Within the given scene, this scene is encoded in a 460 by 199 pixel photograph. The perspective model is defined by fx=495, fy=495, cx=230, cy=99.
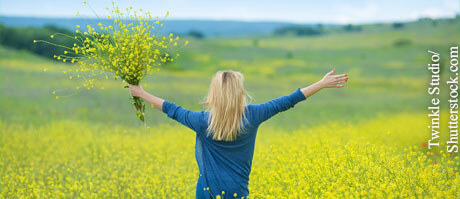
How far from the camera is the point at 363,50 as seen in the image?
197ft

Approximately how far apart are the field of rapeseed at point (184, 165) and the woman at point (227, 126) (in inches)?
20.1

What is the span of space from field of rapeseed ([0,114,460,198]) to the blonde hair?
2.53 ft

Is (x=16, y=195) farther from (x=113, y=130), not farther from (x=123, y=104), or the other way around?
(x=123, y=104)

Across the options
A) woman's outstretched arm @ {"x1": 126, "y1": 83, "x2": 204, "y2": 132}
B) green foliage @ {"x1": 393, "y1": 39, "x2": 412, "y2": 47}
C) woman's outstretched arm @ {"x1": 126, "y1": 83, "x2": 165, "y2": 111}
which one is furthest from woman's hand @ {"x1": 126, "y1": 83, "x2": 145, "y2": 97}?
green foliage @ {"x1": 393, "y1": 39, "x2": 412, "y2": 47}

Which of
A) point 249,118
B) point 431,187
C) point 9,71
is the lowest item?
point 9,71

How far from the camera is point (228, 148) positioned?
521 centimetres

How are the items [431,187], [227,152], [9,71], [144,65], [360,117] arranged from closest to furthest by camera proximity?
1. [431,187]
2. [227,152]
3. [144,65]
4. [360,117]
5. [9,71]

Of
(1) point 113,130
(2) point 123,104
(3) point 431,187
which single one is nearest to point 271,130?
(1) point 113,130

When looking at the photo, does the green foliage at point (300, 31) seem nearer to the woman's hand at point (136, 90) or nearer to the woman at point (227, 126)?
the woman's hand at point (136, 90)

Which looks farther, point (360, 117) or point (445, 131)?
point (360, 117)

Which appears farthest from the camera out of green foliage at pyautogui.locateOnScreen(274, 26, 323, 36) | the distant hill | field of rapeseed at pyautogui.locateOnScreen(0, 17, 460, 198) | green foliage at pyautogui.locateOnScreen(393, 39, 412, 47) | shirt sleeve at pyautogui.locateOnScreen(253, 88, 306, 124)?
the distant hill

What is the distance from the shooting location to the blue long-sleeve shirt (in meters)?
5.16

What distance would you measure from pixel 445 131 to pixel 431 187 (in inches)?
523

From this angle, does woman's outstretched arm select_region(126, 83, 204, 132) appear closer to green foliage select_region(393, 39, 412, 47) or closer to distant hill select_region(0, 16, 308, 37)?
green foliage select_region(393, 39, 412, 47)
